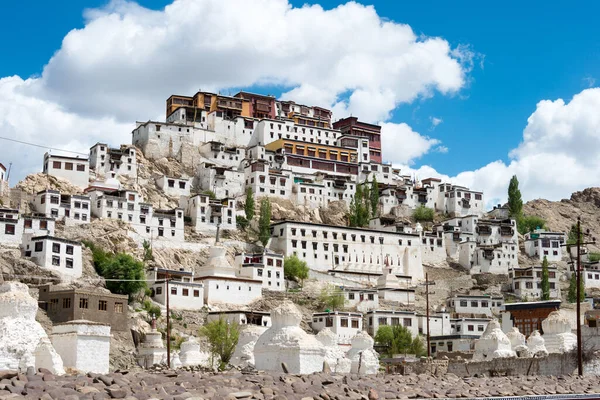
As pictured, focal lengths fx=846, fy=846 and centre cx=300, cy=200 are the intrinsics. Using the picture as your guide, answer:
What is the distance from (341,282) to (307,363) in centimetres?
5565

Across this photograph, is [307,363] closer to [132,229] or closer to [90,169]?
[132,229]

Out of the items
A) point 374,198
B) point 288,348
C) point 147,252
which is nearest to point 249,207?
point 147,252

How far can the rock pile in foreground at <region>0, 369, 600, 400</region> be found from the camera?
55.8 feet

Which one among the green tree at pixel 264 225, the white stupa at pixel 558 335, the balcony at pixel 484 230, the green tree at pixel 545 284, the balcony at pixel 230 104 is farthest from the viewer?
the balcony at pixel 230 104

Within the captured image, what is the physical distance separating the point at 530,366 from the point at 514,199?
76276 mm

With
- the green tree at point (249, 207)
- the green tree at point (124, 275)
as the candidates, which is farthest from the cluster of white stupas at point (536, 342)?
the green tree at point (249, 207)

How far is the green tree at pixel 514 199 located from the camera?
110750 mm

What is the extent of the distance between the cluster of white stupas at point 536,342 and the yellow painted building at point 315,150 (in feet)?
204

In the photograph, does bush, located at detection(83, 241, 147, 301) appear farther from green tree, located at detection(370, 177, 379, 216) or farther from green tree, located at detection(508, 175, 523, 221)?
green tree, located at detection(508, 175, 523, 221)

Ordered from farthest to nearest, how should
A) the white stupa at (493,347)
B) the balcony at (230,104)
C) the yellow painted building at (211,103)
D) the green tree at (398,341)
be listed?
1. the balcony at (230,104)
2. the yellow painted building at (211,103)
3. the green tree at (398,341)
4. the white stupa at (493,347)

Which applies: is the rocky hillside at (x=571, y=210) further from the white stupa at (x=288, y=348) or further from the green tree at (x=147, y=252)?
the white stupa at (x=288, y=348)

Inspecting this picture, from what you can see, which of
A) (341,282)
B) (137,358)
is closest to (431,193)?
(341,282)

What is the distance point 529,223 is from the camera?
113125 millimetres

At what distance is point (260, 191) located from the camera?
94.8m
